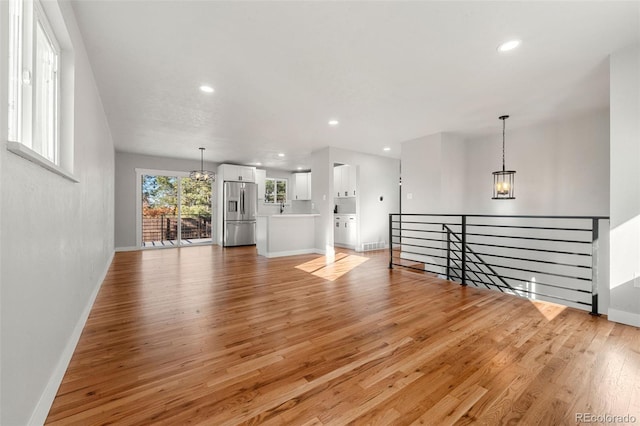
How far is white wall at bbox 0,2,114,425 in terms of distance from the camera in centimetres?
101

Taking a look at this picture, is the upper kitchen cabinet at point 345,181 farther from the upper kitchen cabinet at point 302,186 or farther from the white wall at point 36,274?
the white wall at point 36,274

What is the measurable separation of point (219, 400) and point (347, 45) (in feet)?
9.06

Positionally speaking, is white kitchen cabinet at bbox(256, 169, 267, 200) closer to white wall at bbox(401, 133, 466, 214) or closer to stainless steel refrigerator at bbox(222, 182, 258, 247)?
stainless steel refrigerator at bbox(222, 182, 258, 247)

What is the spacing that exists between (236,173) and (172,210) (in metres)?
2.00

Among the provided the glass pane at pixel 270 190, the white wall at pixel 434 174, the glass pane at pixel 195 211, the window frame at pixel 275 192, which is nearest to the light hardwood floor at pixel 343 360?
the white wall at pixel 434 174

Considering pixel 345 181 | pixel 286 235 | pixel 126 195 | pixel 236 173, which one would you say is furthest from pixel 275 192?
pixel 126 195

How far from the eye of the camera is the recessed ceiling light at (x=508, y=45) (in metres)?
2.37

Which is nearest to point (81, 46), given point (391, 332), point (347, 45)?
point (347, 45)

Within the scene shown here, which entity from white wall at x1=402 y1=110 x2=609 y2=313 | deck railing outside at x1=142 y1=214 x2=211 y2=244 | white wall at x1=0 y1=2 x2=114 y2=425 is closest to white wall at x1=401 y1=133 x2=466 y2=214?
white wall at x1=402 y1=110 x2=609 y2=313

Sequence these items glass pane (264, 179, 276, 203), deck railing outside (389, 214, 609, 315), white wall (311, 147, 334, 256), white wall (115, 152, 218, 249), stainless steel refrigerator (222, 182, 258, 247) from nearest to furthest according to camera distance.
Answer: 1. deck railing outside (389, 214, 609, 315)
2. white wall (311, 147, 334, 256)
3. white wall (115, 152, 218, 249)
4. stainless steel refrigerator (222, 182, 258, 247)
5. glass pane (264, 179, 276, 203)

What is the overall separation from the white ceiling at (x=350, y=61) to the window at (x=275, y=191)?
188 inches

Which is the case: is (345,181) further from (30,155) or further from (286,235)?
(30,155)

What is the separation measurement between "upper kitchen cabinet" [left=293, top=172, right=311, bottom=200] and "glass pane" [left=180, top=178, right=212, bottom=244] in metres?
2.79

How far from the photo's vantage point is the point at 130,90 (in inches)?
133
